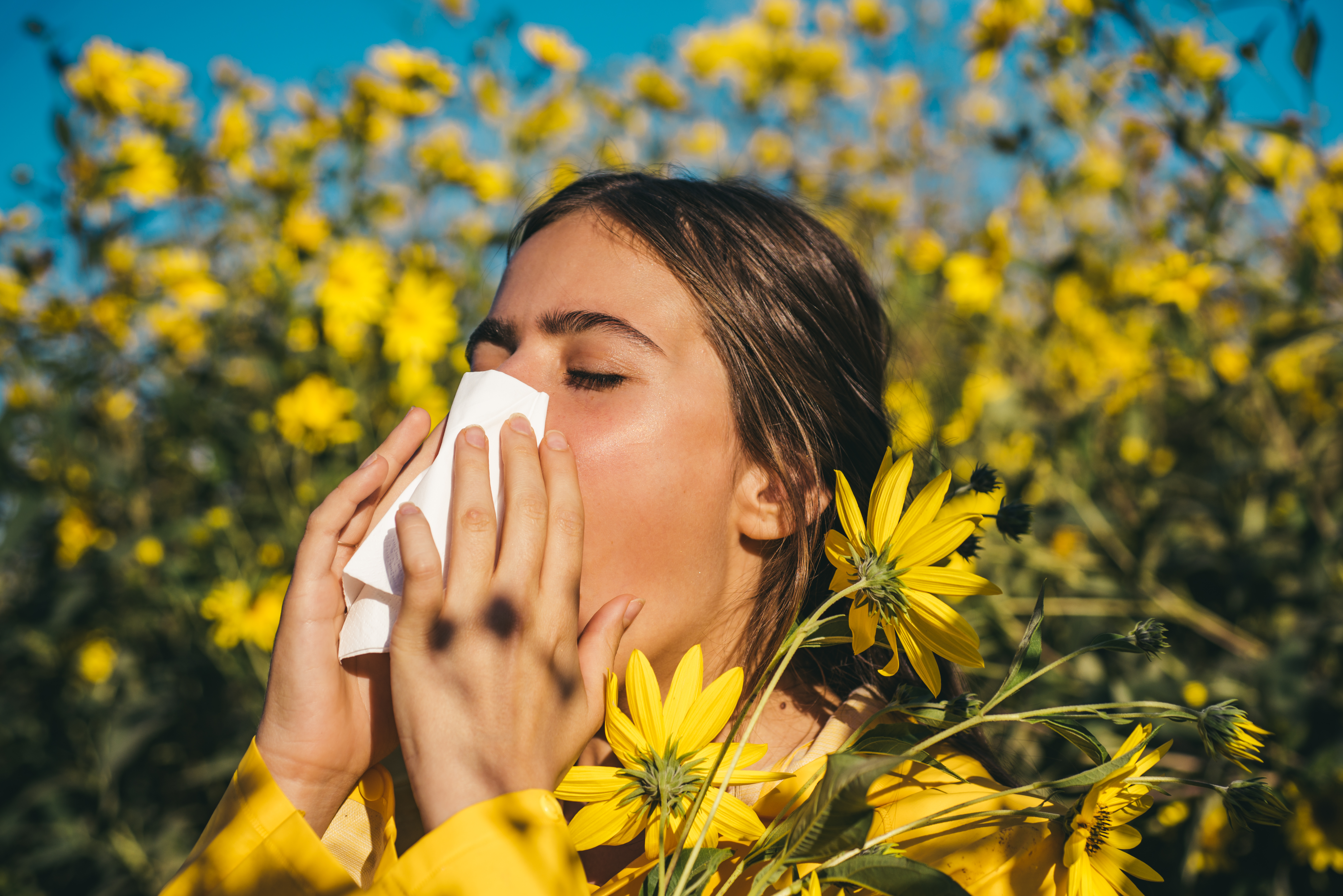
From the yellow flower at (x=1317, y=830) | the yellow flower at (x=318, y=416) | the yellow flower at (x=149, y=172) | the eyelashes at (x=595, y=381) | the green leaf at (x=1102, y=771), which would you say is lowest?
the yellow flower at (x=1317, y=830)

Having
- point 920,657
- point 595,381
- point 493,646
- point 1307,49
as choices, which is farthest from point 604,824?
point 1307,49

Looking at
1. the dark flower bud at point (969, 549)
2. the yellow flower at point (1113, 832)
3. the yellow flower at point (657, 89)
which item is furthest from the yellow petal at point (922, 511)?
the yellow flower at point (657, 89)

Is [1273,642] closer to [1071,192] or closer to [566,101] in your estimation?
[1071,192]

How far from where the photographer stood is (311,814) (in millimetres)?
880

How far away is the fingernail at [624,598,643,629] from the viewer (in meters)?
0.83

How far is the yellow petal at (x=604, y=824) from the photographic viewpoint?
0.60 meters

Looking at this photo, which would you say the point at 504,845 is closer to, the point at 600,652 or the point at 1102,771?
the point at 600,652

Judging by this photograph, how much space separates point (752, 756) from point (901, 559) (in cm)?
19

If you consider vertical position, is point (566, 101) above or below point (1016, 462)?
above

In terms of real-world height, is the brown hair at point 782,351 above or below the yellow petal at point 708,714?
above

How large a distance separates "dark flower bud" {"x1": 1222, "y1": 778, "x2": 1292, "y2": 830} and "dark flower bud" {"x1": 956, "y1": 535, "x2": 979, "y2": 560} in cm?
25

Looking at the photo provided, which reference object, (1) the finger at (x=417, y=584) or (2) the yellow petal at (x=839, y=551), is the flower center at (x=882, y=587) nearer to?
(2) the yellow petal at (x=839, y=551)

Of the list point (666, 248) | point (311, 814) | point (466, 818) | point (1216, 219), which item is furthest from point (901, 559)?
point (1216, 219)

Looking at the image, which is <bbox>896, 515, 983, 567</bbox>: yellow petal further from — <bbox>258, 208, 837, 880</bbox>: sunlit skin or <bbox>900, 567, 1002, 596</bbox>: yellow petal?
<bbox>258, 208, 837, 880</bbox>: sunlit skin
